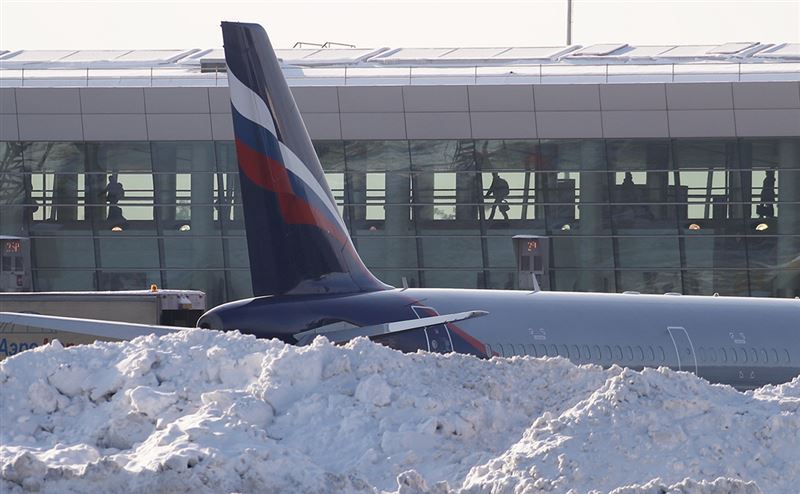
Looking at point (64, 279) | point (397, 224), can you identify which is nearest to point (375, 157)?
point (397, 224)

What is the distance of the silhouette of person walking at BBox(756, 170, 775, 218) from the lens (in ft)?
137

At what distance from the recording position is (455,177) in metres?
42.4

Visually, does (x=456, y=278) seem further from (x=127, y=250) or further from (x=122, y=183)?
(x=122, y=183)

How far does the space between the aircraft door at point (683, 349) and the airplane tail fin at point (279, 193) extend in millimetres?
5295

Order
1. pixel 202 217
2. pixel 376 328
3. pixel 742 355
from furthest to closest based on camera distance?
pixel 202 217, pixel 742 355, pixel 376 328

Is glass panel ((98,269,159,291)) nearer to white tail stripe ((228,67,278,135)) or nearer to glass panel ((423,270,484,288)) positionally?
glass panel ((423,270,484,288))

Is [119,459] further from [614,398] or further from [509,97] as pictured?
[509,97]

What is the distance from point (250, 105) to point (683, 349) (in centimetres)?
826

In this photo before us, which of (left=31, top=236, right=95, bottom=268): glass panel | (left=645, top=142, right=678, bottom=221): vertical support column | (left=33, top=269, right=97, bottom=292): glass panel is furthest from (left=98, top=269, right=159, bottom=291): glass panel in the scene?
(left=645, top=142, right=678, bottom=221): vertical support column

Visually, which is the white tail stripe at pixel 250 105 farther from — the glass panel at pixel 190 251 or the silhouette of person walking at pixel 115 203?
the silhouette of person walking at pixel 115 203

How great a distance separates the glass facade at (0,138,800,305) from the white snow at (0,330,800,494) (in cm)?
2830

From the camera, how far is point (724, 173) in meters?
41.8

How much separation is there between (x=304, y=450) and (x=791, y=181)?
32558 millimetres

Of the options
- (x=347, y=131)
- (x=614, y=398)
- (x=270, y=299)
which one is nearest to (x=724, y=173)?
(x=347, y=131)
